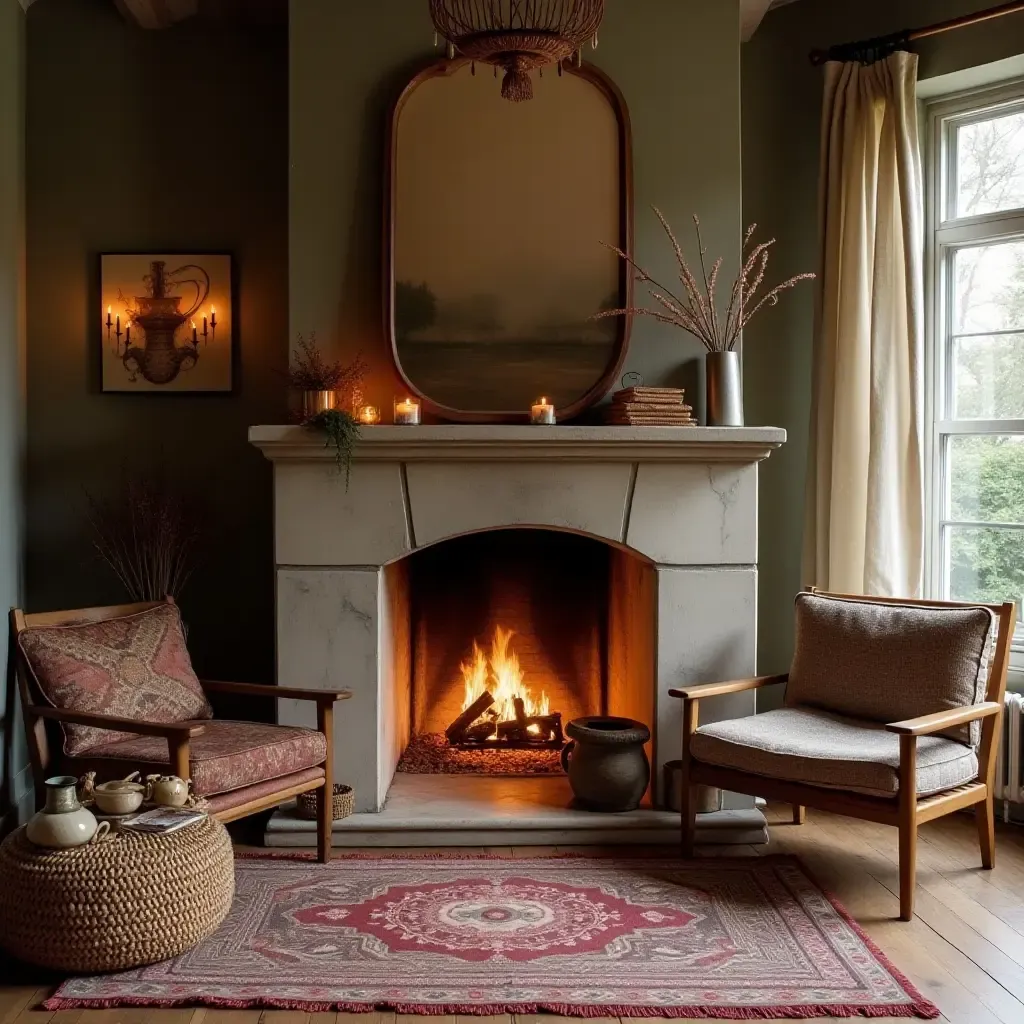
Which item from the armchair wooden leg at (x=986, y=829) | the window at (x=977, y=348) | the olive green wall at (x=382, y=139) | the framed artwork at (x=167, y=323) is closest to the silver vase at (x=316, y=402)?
the olive green wall at (x=382, y=139)

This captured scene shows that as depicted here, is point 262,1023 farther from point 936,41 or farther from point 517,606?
point 936,41

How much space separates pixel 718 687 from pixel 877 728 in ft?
1.70

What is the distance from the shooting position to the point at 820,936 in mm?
3049

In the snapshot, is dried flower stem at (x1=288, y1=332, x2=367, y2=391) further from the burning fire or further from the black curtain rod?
the black curtain rod

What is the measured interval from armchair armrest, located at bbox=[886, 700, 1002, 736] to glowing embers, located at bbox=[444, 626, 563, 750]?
5.62ft

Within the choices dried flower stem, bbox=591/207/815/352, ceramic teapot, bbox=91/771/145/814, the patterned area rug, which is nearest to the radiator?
the patterned area rug

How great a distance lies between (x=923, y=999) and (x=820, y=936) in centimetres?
40

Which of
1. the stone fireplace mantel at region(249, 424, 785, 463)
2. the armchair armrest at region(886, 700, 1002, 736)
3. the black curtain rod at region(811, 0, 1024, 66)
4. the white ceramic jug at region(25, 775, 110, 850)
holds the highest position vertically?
the black curtain rod at region(811, 0, 1024, 66)

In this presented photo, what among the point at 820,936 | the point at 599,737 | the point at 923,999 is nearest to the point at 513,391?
the point at 599,737

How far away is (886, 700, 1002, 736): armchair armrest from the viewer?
314 centimetres

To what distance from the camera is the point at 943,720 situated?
3281 millimetres

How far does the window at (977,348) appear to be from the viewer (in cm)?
427

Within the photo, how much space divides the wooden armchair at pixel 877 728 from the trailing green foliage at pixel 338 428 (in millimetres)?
1349

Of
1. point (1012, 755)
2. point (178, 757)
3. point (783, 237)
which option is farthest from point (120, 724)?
point (783, 237)
